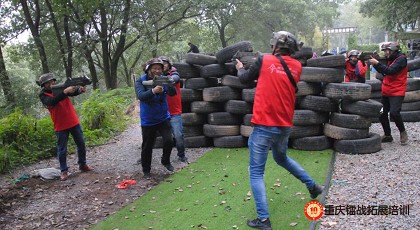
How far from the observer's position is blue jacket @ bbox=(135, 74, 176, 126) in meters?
5.53

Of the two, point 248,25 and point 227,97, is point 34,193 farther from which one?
point 248,25

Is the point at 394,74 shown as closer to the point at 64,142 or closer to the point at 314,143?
the point at 314,143

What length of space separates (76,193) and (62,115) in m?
1.43

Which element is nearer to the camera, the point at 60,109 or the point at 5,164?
the point at 60,109

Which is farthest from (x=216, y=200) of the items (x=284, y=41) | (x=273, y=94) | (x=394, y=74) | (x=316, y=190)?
(x=394, y=74)

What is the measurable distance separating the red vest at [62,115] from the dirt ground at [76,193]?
0.98 meters

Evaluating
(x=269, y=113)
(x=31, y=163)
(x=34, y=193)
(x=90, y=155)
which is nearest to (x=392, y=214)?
(x=269, y=113)

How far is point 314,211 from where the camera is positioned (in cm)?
404

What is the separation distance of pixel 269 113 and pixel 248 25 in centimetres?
3187

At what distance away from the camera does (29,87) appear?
1656 centimetres

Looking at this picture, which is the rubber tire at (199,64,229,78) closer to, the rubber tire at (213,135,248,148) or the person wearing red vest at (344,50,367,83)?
the rubber tire at (213,135,248,148)

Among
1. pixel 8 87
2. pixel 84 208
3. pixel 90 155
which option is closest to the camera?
pixel 84 208

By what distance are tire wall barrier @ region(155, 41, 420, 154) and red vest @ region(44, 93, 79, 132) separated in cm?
243

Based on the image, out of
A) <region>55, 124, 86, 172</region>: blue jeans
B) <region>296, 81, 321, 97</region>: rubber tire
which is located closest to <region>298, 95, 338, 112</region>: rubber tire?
<region>296, 81, 321, 97</region>: rubber tire
